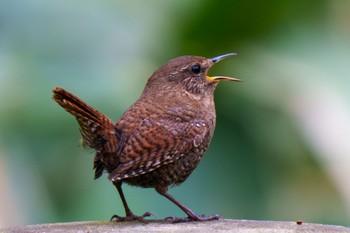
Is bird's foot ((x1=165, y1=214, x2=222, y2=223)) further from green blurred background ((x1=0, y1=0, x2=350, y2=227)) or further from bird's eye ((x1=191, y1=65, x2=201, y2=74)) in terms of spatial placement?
bird's eye ((x1=191, y1=65, x2=201, y2=74))

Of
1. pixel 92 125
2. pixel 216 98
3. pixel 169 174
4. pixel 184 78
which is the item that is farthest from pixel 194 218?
pixel 216 98

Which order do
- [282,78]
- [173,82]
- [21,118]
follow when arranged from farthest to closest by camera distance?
Answer: [282,78] → [21,118] → [173,82]

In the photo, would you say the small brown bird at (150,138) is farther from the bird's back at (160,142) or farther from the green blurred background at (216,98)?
the green blurred background at (216,98)

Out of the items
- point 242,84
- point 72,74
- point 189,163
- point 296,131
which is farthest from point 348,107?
point 72,74

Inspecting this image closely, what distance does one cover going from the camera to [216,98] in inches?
235

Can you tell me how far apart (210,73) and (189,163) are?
1.37 meters

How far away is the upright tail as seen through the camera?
4.55m

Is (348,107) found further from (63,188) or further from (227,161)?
(63,188)

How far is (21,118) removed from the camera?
5.58 m

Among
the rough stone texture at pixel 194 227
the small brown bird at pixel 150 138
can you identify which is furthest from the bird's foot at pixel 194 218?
the rough stone texture at pixel 194 227

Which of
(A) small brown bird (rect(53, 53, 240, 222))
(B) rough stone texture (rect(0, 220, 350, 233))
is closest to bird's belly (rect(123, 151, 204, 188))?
(A) small brown bird (rect(53, 53, 240, 222))

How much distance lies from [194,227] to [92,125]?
745 millimetres

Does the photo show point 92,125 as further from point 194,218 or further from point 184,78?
point 184,78

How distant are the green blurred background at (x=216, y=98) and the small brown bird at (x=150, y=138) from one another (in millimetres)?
596
